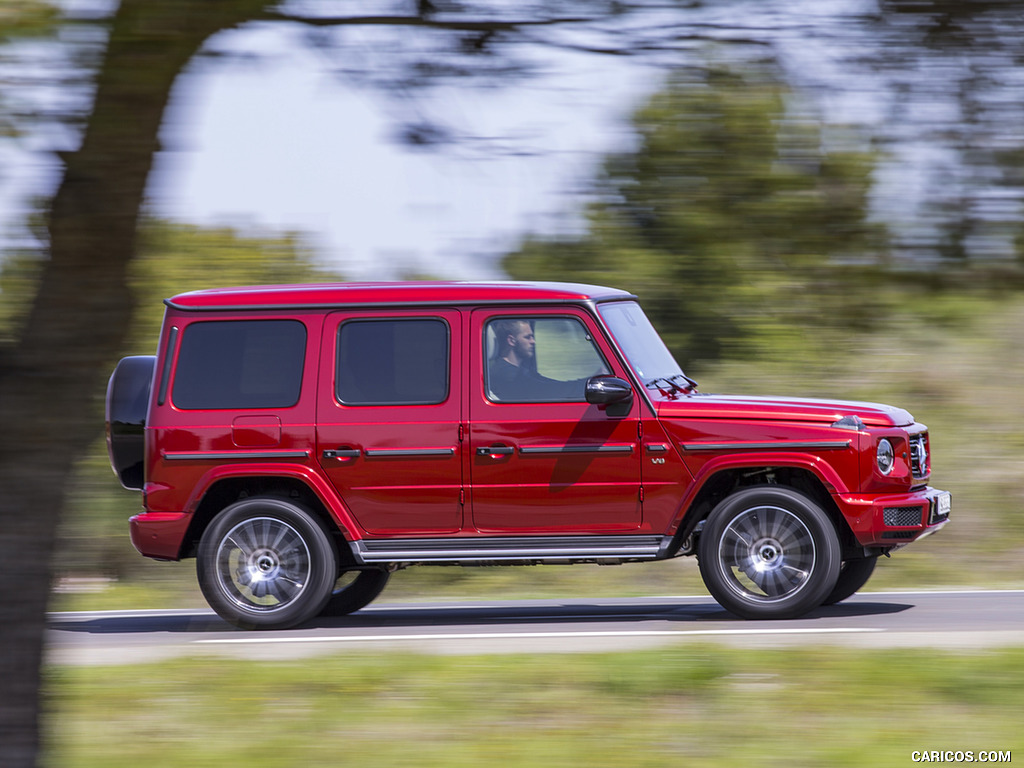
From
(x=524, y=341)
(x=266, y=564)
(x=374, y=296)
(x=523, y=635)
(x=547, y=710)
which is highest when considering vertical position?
(x=374, y=296)

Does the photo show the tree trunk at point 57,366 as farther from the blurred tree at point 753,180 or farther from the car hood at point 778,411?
the car hood at point 778,411

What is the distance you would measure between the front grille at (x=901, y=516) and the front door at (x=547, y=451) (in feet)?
4.85

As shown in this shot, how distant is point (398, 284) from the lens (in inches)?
325

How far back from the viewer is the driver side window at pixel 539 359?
8.12m

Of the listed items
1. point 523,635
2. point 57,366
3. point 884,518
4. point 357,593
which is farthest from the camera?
point 357,593

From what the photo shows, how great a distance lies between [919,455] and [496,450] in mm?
2662

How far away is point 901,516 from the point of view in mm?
7836

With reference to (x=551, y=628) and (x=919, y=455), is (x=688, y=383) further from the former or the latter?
(x=551, y=628)

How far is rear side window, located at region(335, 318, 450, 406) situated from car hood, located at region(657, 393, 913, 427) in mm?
1421

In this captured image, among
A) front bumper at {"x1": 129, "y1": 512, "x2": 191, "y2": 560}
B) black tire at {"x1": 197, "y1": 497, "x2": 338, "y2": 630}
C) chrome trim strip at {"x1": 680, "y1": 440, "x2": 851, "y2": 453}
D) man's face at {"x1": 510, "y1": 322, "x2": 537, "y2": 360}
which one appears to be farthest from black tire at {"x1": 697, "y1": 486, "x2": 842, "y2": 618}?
front bumper at {"x1": 129, "y1": 512, "x2": 191, "y2": 560}

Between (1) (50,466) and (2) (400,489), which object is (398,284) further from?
(1) (50,466)

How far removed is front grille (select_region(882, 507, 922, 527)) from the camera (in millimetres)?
7801

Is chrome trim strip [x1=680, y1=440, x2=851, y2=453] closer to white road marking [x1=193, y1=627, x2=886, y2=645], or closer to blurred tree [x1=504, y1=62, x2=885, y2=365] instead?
white road marking [x1=193, y1=627, x2=886, y2=645]

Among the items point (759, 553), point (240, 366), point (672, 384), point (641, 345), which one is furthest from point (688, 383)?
point (240, 366)
